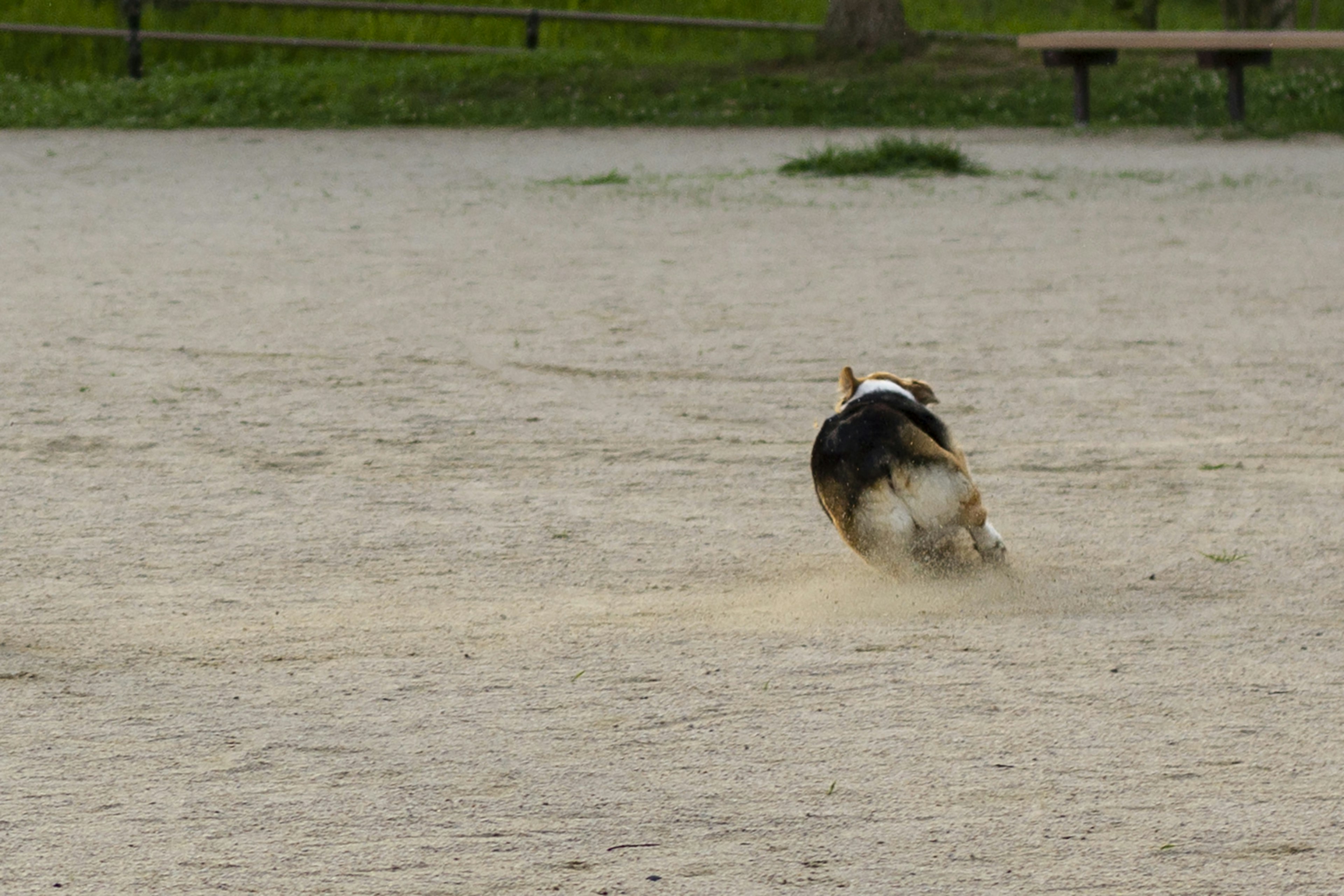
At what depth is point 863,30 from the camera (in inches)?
799

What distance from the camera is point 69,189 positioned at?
12250mm

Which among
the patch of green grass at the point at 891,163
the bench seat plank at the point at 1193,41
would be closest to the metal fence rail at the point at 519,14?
the bench seat plank at the point at 1193,41

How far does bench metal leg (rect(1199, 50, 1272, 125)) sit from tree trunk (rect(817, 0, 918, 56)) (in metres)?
4.69

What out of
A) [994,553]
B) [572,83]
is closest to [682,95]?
[572,83]

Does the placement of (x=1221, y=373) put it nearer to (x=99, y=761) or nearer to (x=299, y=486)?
(x=299, y=486)

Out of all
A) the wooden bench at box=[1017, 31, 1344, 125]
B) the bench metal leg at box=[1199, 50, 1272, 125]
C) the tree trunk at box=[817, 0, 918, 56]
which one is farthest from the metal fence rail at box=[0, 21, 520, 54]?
the bench metal leg at box=[1199, 50, 1272, 125]

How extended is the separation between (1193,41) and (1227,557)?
1195 centimetres

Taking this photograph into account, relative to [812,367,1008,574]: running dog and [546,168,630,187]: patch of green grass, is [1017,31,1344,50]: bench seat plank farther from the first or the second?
[812,367,1008,574]: running dog

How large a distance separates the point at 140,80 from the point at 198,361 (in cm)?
1414

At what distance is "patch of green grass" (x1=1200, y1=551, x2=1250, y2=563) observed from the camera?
4.53 metres

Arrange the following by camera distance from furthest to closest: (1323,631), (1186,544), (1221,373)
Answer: (1221,373)
(1186,544)
(1323,631)

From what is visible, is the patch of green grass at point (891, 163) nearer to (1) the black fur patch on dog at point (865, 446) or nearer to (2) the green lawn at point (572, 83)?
(2) the green lawn at point (572, 83)

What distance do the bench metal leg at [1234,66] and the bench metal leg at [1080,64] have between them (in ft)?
3.03

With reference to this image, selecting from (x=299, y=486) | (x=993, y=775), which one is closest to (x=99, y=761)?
(x=993, y=775)
